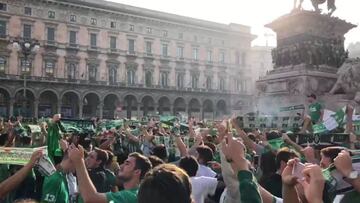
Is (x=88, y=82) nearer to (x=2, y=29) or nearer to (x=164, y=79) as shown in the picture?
(x=2, y=29)

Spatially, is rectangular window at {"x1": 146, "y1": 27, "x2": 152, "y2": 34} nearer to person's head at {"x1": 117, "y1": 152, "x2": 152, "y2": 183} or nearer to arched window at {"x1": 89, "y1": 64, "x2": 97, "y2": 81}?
arched window at {"x1": 89, "y1": 64, "x2": 97, "y2": 81}

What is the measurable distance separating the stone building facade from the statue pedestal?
35104 mm

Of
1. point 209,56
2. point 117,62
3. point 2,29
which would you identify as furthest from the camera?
point 209,56

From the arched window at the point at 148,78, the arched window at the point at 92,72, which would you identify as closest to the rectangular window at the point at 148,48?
the arched window at the point at 148,78

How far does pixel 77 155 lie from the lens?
3074 mm

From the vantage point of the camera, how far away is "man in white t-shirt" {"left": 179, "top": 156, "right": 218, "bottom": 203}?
14.4ft

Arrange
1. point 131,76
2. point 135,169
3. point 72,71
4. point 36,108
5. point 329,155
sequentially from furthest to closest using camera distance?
point 131,76
point 72,71
point 36,108
point 329,155
point 135,169

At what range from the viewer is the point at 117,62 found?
192ft

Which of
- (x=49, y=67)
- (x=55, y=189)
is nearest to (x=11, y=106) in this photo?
(x=49, y=67)

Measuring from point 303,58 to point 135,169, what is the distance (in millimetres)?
12547

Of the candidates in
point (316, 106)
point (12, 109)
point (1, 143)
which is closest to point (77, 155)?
point (1, 143)

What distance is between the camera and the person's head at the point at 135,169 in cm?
351

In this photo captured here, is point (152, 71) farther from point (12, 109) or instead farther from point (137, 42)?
point (12, 109)

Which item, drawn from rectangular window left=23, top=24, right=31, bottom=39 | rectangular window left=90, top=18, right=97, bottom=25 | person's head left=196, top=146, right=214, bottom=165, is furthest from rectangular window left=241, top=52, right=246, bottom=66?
person's head left=196, top=146, right=214, bottom=165
